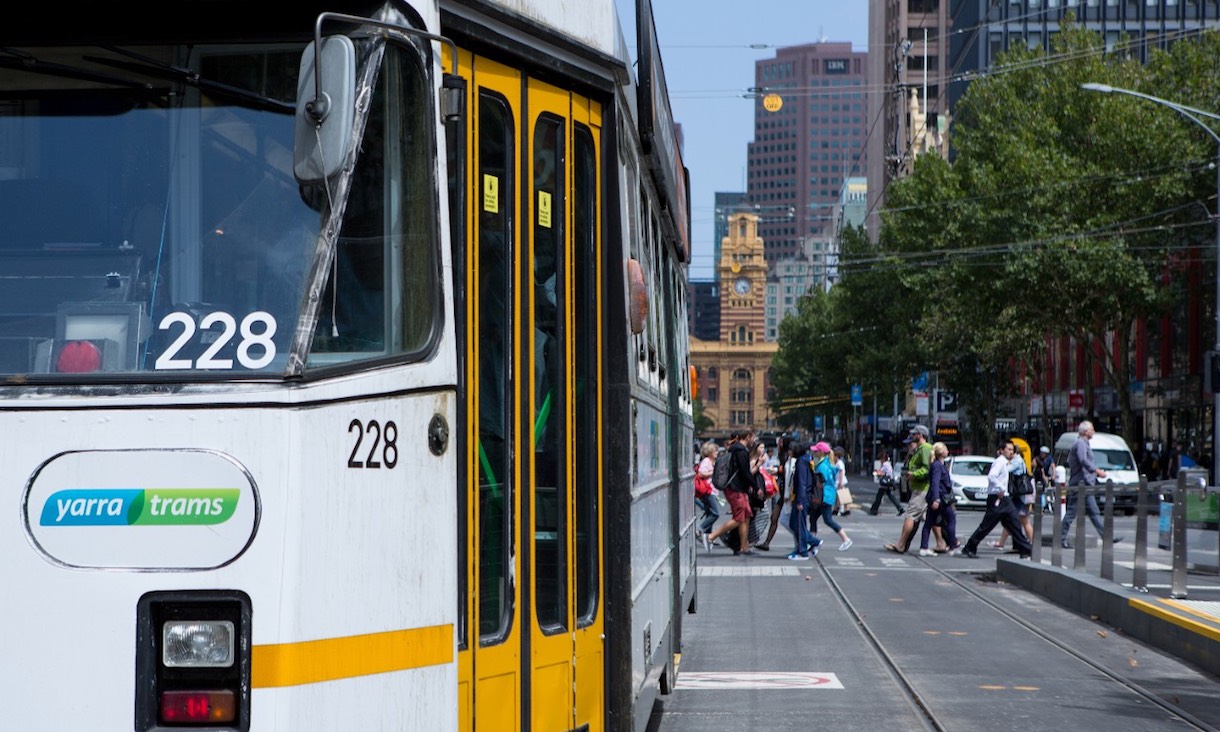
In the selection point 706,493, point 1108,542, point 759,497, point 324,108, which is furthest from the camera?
point 759,497

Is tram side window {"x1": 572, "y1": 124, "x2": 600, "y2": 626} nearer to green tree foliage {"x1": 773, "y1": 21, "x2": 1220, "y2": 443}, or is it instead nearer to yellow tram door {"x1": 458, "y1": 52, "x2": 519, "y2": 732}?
yellow tram door {"x1": 458, "y1": 52, "x2": 519, "y2": 732}

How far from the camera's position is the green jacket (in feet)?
79.8

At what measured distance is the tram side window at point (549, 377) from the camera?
17.1ft

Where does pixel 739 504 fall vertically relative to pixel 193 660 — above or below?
below

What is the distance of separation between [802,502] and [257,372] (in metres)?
19.9

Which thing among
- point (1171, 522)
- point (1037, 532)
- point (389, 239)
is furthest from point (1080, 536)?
point (389, 239)

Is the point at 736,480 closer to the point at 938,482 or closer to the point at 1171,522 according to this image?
the point at 938,482

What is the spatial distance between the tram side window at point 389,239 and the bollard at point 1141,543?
38.7 ft

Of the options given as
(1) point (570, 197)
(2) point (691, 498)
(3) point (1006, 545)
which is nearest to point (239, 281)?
(1) point (570, 197)

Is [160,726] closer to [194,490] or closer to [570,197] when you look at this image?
[194,490]

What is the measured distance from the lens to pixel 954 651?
42.8ft

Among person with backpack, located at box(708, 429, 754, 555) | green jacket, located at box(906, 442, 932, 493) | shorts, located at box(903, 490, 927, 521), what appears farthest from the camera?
shorts, located at box(903, 490, 927, 521)

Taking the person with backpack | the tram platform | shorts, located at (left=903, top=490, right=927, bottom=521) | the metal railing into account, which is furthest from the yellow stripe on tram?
shorts, located at (left=903, top=490, right=927, bottom=521)

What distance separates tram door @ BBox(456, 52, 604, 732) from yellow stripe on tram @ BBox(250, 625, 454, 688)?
301 millimetres
